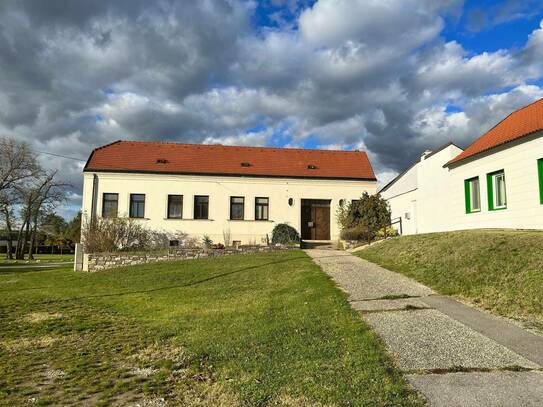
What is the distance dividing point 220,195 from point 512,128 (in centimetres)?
1531

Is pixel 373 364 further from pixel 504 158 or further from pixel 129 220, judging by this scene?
pixel 129 220

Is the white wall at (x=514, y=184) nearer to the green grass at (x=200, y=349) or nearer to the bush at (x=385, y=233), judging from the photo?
the bush at (x=385, y=233)

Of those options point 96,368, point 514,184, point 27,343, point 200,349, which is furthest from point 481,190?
point 27,343

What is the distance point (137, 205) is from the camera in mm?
24922

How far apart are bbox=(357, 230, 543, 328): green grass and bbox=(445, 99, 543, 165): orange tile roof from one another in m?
4.12

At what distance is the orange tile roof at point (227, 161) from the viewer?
25422 mm

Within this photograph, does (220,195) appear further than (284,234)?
Yes

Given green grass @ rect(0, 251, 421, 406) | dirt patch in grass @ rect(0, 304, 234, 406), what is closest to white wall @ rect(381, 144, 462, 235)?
green grass @ rect(0, 251, 421, 406)

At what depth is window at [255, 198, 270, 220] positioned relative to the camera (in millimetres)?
25500

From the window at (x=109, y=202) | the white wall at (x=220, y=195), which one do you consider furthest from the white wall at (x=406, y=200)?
the window at (x=109, y=202)

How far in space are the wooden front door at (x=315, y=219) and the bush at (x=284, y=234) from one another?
5.57 feet

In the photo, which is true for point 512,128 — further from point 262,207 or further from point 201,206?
point 201,206

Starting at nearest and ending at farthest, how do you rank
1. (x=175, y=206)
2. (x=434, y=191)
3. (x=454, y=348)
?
1. (x=454, y=348)
2. (x=434, y=191)
3. (x=175, y=206)

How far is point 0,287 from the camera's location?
14484mm
